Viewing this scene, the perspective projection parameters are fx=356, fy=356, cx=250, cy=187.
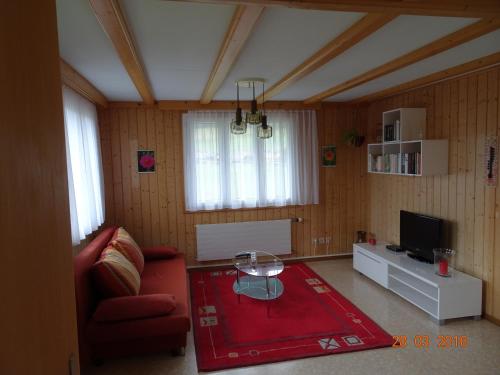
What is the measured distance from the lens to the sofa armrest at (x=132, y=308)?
2838 millimetres

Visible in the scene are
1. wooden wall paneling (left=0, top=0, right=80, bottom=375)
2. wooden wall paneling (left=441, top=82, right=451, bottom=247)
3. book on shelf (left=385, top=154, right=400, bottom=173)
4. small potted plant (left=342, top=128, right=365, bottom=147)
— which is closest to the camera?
wooden wall paneling (left=0, top=0, right=80, bottom=375)

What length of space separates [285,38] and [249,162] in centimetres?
289

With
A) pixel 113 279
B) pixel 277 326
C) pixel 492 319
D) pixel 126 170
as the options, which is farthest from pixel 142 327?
pixel 492 319

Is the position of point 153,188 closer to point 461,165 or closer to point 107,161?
point 107,161

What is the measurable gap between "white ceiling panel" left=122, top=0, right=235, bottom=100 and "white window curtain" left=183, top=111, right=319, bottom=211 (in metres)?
1.56

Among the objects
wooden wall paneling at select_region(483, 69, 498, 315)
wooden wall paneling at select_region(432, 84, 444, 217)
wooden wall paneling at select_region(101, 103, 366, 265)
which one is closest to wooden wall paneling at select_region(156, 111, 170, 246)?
wooden wall paneling at select_region(101, 103, 366, 265)

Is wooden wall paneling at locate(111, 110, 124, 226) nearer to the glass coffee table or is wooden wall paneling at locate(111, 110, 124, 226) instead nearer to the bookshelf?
the glass coffee table

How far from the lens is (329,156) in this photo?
5.60m

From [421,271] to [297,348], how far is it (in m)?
1.67

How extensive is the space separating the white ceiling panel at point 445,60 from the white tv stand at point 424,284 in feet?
6.84

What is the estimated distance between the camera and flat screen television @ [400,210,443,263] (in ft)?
13.0

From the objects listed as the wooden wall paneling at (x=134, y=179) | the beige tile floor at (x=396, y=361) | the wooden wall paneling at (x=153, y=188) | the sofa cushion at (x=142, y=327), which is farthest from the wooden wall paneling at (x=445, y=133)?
the wooden wall paneling at (x=134, y=179)

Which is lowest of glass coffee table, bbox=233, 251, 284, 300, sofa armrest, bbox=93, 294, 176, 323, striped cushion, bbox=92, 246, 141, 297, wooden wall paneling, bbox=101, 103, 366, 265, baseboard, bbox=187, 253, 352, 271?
baseboard, bbox=187, 253, 352, 271

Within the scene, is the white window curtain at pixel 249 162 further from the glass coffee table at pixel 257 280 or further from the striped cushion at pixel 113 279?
the striped cushion at pixel 113 279
